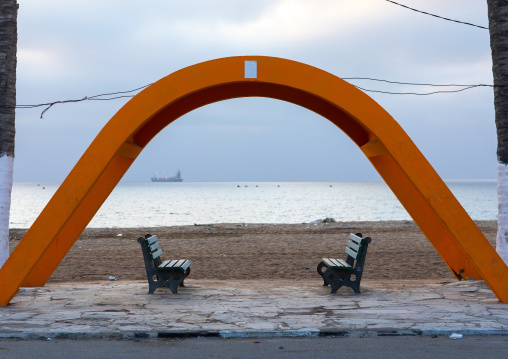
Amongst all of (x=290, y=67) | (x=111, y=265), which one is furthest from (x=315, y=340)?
(x=111, y=265)

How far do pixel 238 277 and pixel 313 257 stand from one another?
417cm

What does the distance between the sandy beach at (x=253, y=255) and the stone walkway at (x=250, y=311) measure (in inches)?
107

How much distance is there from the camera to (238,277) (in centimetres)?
1224

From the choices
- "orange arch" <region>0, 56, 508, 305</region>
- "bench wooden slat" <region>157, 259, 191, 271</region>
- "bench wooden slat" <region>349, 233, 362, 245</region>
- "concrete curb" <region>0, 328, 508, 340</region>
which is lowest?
"concrete curb" <region>0, 328, 508, 340</region>

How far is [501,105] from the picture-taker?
939 centimetres

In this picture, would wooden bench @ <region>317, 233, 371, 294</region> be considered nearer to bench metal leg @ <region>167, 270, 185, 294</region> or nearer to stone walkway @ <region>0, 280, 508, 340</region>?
stone walkway @ <region>0, 280, 508, 340</region>

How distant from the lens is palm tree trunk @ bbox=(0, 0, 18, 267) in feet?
30.5

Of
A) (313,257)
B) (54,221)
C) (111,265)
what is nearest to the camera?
(54,221)

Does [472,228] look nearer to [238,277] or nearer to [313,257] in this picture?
[238,277]

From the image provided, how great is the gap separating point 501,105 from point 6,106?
26.4ft

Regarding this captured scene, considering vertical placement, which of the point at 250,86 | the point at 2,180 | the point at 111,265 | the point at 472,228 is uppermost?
the point at 250,86

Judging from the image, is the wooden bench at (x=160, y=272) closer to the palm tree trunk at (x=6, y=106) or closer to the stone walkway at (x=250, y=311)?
the stone walkway at (x=250, y=311)

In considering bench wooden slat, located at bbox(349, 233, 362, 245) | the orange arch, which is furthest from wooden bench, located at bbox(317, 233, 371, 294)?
the orange arch

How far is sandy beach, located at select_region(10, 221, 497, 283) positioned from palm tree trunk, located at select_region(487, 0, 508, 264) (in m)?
2.86
